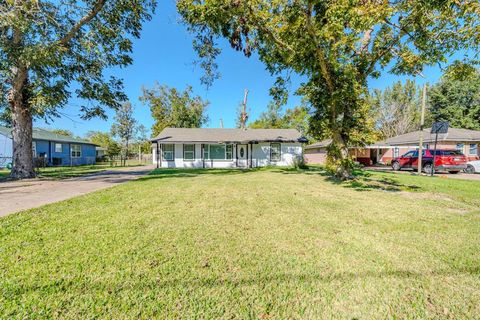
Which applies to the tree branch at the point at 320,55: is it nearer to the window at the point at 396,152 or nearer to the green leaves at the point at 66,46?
the green leaves at the point at 66,46

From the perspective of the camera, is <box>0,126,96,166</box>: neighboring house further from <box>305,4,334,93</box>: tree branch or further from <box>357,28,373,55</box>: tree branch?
<box>357,28,373,55</box>: tree branch

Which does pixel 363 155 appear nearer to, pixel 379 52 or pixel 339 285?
pixel 379 52

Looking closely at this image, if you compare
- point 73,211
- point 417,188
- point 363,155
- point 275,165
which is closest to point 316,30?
point 417,188

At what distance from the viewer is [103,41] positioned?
1092 cm

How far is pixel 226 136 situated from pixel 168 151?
18.1 ft

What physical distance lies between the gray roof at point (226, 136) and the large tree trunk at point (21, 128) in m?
8.84

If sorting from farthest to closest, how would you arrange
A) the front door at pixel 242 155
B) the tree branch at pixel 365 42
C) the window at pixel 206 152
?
the front door at pixel 242 155 → the window at pixel 206 152 → the tree branch at pixel 365 42

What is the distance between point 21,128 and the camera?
10.3 meters

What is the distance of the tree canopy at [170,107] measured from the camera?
32969 mm

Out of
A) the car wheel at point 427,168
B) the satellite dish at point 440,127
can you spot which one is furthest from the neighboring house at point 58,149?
the car wheel at point 427,168

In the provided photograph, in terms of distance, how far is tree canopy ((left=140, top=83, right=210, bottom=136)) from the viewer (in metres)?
33.0

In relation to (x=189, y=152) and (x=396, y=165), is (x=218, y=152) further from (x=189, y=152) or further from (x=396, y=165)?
(x=396, y=165)

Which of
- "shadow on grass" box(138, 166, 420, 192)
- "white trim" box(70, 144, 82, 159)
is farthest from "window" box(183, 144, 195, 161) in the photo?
"white trim" box(70, 144, 82, 159)

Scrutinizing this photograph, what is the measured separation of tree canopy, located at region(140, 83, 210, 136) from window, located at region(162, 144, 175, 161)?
14.0 meters
